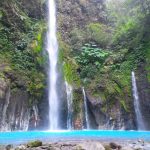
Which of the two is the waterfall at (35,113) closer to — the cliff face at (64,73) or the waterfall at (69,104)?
the cliff face at (64,73)

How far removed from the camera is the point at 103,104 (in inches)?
1056

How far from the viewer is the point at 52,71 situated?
91.6 feet

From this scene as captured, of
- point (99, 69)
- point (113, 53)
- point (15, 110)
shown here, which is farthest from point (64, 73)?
point (15, 110)

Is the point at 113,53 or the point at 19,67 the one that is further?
the point at 113,53

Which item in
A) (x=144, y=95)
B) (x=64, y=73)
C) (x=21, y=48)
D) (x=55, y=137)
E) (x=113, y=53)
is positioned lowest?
(x=55, y=137)

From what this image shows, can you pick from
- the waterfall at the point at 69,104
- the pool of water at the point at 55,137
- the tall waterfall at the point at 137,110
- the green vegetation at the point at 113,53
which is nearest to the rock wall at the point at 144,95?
the tall waterfall at the point at 137,110

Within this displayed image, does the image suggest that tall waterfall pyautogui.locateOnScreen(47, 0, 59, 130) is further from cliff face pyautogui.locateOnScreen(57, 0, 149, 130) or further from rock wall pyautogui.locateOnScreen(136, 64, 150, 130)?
rock wall pyautogui.locateOnScreen(136, 64, 150, 130)

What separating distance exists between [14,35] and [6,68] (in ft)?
14.2

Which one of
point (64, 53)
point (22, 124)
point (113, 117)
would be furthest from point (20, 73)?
point (113, 117)

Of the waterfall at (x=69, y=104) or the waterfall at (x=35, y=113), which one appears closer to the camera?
the waterfall at (x=35, y=113)

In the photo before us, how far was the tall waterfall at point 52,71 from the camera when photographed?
1020 inches

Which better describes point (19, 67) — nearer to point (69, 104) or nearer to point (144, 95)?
point (69, 104)

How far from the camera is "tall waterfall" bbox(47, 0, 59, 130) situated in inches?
1020

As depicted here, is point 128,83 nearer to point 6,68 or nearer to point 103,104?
point 103,104
